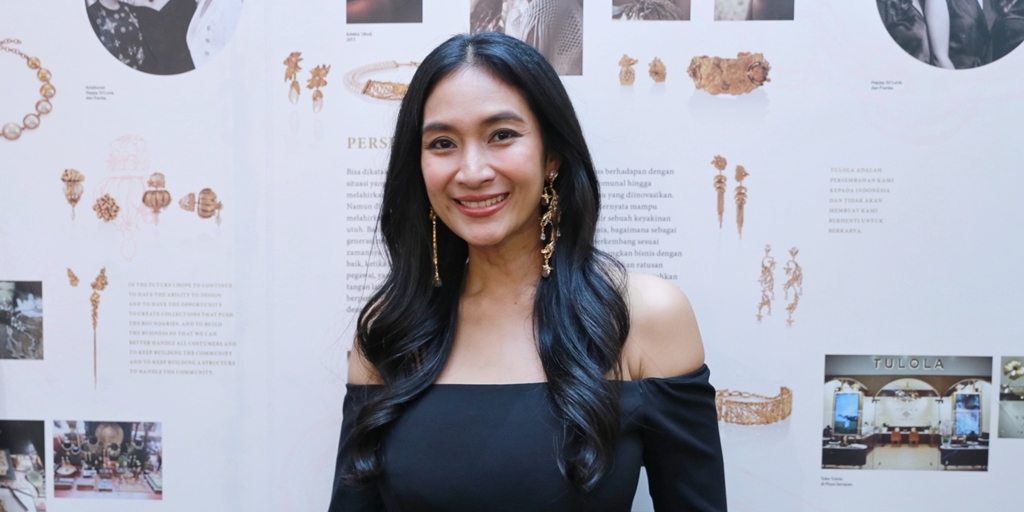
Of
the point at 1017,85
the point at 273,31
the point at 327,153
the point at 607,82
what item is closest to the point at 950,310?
the point at 1017,85

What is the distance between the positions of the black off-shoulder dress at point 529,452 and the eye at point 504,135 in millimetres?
457

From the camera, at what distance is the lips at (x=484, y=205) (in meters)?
1.21

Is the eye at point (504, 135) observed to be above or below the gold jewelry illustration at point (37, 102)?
below

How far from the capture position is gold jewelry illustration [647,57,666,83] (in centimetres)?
150

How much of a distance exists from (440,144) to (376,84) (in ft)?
1.30

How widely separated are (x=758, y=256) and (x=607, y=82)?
0.53 meters

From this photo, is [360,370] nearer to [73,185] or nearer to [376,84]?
[376,84]

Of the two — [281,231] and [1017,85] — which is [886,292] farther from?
[281,231]

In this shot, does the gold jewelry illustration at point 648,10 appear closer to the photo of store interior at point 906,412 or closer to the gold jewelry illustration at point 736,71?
the gold jewelry illustration at point 736,71

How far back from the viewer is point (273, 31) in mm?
1562

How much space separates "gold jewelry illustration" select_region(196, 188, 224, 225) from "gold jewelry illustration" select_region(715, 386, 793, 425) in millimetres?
1272

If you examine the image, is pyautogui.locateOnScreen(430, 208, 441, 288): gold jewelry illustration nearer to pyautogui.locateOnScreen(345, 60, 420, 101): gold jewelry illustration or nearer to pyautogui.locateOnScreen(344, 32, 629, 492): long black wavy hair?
pyautogui.locateOnScreen(344, 32, 629, 492): long black wavy hair

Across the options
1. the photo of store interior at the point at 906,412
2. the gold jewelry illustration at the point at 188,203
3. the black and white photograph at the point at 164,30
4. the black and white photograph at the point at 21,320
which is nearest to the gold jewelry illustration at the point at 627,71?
the photo of store interior at the point at 906,412

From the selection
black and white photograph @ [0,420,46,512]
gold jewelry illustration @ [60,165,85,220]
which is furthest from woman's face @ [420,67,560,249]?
black and white photograph @ [0,420,46,512]
